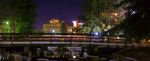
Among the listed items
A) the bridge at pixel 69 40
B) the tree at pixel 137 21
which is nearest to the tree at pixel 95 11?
the bridge at pixel 69 40

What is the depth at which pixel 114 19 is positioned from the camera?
2744cm

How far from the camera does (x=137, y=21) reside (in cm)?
647

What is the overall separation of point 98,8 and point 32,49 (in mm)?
14756

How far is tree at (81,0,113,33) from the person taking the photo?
27.0 meters

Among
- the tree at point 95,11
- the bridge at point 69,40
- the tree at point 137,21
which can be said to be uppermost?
the tree at point 95,11

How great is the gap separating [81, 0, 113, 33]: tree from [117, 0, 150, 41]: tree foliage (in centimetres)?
1983

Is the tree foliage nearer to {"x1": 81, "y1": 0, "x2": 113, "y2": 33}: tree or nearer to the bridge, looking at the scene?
the bridge

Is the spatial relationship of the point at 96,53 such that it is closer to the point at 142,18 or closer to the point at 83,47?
the point at 83,47

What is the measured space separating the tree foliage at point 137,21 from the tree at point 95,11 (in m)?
19.8

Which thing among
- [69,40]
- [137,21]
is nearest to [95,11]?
[69,40]

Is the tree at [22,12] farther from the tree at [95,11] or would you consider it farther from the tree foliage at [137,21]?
Answer: the tree foliage at [137,21]

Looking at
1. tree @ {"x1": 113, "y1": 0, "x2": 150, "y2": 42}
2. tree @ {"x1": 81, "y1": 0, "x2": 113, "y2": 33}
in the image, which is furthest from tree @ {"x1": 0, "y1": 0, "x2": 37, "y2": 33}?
tree @ {"x1": 113, "y1": 0, "x2": 150, "y2": 42}

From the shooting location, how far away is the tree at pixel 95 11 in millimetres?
27031

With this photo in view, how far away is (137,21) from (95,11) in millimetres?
20858
